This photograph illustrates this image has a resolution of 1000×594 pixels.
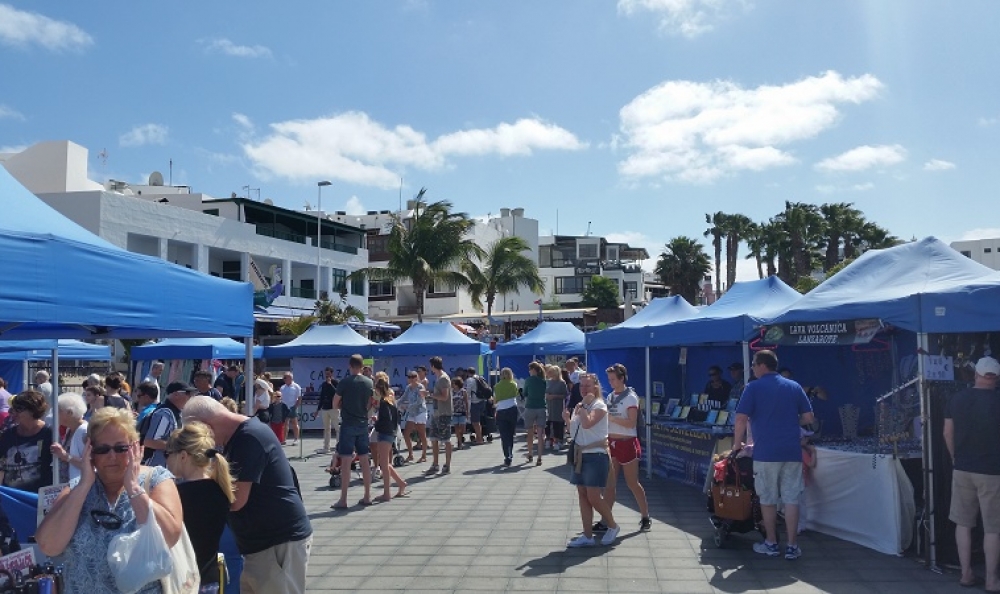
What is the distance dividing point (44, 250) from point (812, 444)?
7523mm

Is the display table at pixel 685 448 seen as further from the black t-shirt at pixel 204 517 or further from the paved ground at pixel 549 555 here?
the black t-shirt at pixel 204 517

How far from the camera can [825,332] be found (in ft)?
28.6

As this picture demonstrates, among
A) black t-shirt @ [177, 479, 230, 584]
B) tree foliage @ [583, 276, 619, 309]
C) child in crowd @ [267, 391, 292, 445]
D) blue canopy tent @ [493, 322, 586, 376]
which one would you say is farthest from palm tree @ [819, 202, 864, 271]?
black t-shirt @ [177, 479, 230, 584]

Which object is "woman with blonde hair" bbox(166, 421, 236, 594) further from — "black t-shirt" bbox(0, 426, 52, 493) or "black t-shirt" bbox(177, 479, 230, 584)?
"black t-shirt" bbox(0, 426, 52, 493)

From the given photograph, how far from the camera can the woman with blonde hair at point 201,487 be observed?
12.4ft

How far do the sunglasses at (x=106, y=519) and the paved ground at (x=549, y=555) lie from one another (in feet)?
12.3

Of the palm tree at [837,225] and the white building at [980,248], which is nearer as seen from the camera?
the palm tree at [837,225]

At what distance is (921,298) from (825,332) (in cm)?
168

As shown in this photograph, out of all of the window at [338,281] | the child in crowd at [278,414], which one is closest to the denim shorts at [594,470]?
the child in crowd at [278,414]

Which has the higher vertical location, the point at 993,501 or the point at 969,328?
the point at 969,328

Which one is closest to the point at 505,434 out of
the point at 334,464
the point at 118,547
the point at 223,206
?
the point at 334,464

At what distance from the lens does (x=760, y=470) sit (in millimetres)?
7531

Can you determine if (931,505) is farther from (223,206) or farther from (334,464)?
(223,206)

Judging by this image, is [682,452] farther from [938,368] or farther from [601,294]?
[601,294]
